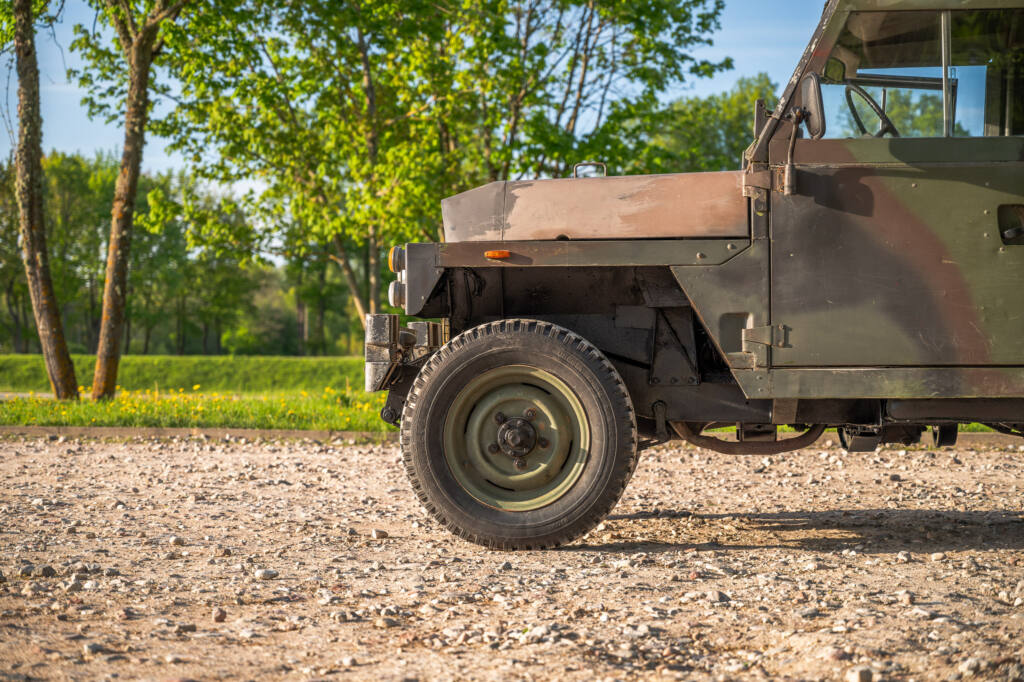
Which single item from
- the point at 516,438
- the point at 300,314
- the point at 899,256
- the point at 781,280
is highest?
the point at 300,314

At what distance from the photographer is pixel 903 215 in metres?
4.21

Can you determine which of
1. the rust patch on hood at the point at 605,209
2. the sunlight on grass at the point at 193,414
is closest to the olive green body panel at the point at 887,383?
the rust patch on hood at the point at 605,209

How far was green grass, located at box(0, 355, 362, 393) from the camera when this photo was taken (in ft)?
83.6

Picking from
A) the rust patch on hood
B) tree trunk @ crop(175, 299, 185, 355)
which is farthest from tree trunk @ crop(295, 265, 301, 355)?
the rust patch on hood

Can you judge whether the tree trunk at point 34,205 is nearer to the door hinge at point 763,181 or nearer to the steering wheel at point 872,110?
the door hinge at point 763,181

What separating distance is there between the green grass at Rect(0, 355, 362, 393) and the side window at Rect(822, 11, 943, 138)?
21540 millimetres

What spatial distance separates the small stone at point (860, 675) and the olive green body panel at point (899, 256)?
191 centimetres

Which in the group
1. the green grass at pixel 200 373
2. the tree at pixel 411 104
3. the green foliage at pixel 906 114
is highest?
the tree at pixel 411 104

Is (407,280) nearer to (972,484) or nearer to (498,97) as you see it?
(972,484)

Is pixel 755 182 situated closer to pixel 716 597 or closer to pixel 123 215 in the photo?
pixel 716 597

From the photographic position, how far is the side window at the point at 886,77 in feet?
14.1

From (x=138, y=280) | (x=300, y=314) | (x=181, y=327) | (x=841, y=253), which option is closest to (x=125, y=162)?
(x=841, y=253)

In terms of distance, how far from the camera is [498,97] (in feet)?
46.6

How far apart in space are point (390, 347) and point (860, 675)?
112 inches
